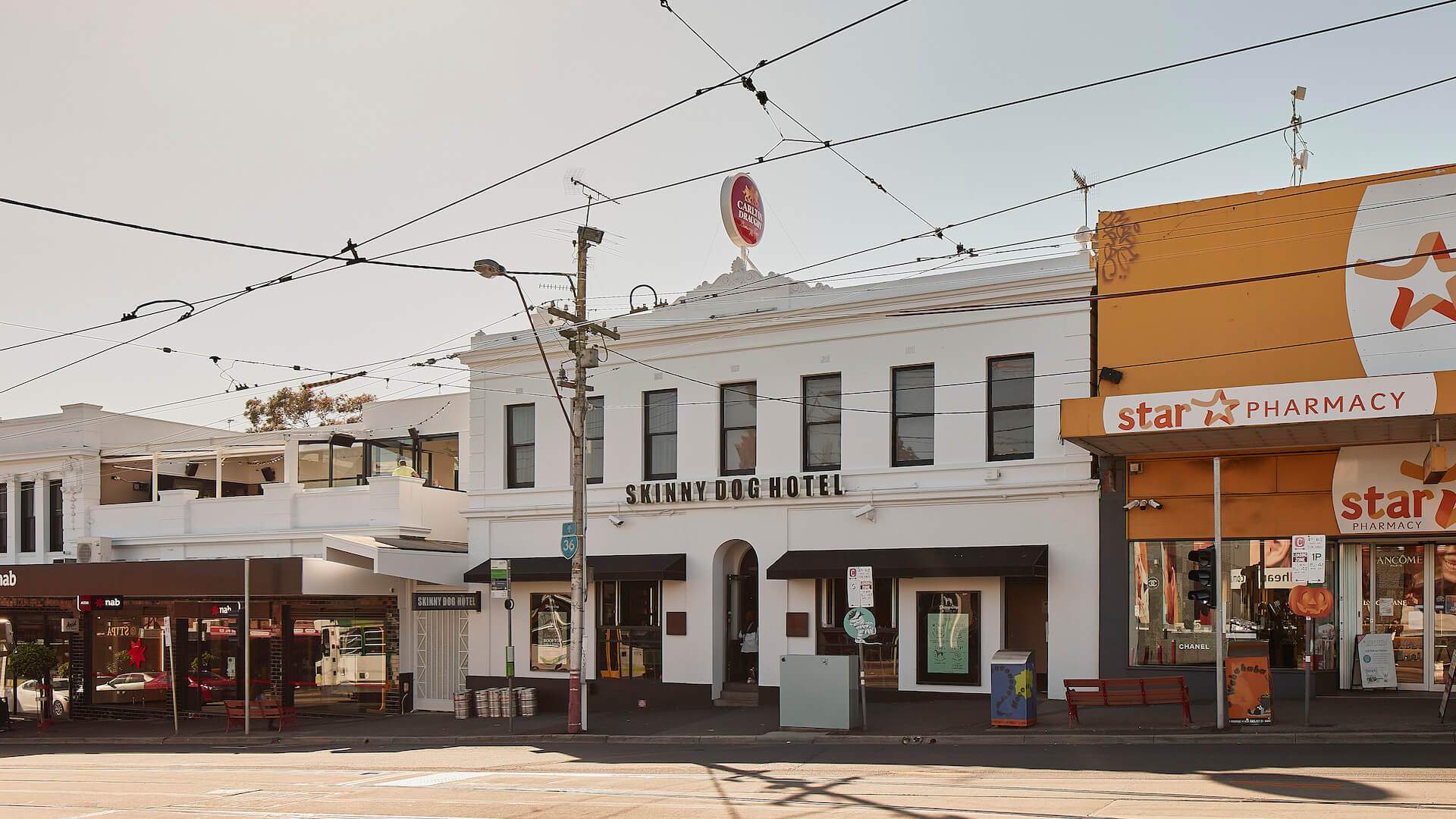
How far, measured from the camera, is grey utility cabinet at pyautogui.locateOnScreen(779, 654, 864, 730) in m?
21.8

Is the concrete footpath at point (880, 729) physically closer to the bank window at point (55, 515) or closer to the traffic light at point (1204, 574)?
the traffic light at point (1204, 574)

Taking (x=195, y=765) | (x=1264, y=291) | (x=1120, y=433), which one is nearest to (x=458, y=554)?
(x=195, y=765)

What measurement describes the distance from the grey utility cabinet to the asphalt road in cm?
126

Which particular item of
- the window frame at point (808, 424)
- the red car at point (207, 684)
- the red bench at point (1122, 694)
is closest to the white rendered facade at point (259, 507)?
the red car at point (207, 684)

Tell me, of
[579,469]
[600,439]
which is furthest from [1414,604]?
[600,439]

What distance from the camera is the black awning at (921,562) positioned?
23328 millimetres

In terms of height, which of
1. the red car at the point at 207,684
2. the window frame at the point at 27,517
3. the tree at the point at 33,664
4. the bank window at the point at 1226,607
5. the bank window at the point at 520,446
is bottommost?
the red car at the point at 207,684

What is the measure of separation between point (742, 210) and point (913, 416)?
580 centimetres

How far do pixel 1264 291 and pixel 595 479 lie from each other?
13932 millimetres

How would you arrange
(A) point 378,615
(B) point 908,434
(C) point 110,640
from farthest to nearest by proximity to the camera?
(C) point 110,640, (A) point 378,615, (B) point 908,434

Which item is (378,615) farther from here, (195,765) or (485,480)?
(195,765)

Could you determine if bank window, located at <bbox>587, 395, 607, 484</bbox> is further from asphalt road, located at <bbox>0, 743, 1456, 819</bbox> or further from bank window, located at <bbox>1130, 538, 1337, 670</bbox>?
bank window, located at <bbox>1130, 538, 1337, 670</bbox>

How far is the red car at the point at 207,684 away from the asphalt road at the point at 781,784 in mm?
9358

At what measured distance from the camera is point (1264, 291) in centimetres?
→ 2195
